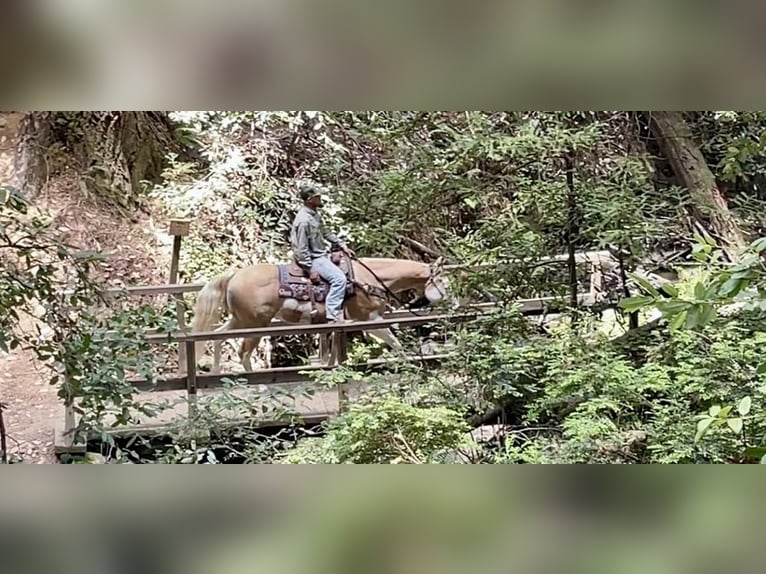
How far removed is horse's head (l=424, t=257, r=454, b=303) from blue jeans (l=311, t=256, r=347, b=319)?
7.9 inches

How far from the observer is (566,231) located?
172 cm

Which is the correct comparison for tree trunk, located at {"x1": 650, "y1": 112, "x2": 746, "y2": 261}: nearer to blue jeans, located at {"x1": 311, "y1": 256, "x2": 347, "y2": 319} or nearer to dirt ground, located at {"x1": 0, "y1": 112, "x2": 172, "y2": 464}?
blue jeans, located at {"x1": 311, "y1": 256, "x2": 347, "y2": 319}

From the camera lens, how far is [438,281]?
1705 mm

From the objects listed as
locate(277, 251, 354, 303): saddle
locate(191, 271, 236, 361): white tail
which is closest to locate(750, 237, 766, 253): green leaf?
locate(277, 251, 354, 303): saddle

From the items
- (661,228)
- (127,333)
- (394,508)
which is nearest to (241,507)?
(394,508)

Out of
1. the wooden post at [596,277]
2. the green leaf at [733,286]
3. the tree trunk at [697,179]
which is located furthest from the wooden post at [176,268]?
the green leaf at [733,286]

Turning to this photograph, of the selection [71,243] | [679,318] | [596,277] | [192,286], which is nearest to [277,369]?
[192,286]

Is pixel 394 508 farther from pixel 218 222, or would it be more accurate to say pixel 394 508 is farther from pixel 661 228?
pixel 661 228

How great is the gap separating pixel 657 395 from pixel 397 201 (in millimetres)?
736

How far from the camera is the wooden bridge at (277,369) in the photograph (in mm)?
1633

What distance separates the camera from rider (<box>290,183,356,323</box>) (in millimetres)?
1674

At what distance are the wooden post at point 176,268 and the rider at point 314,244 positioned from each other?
0.84ft
